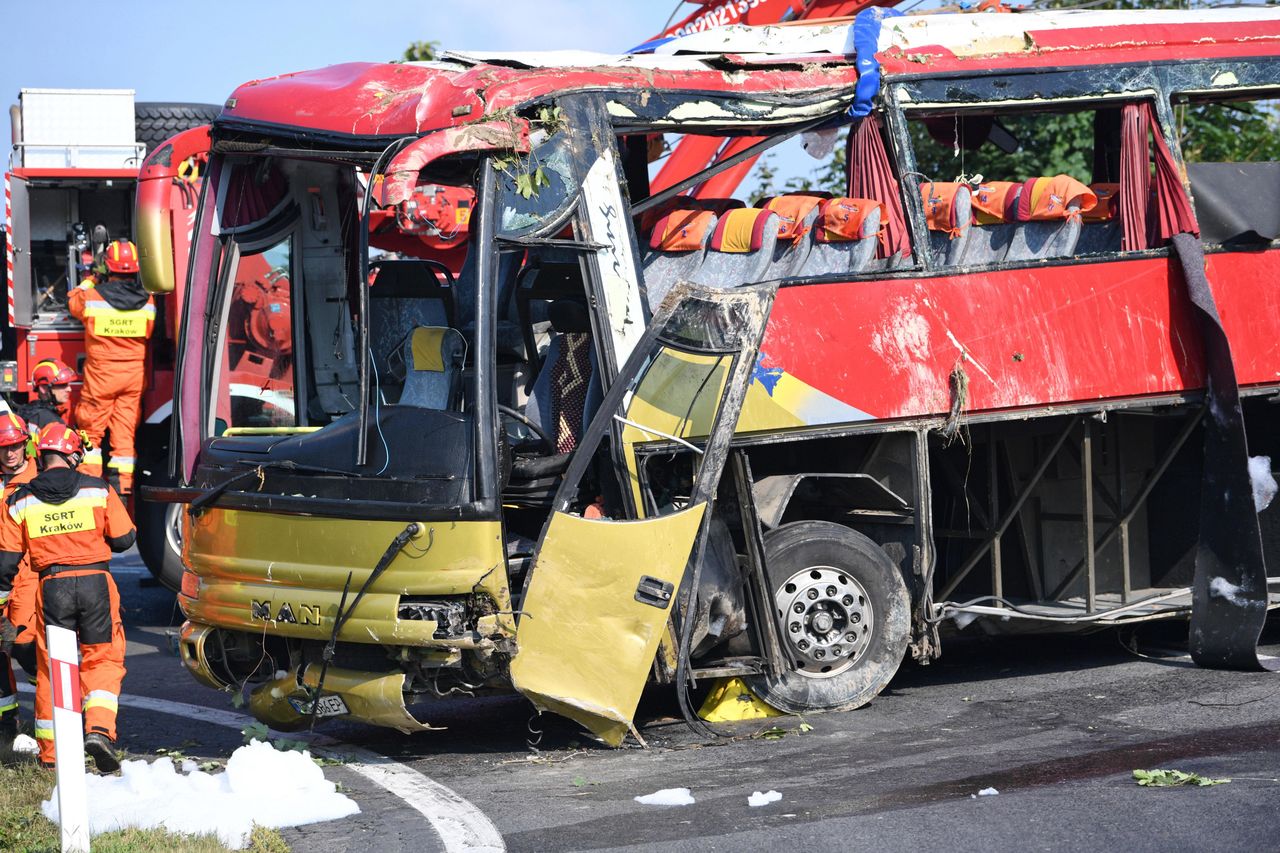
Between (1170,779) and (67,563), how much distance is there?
4975 millimetres

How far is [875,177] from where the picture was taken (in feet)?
26.6

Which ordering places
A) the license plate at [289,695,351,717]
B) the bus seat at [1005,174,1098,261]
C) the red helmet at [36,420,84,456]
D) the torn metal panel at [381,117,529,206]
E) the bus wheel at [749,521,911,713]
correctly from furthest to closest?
the bus seat at [1005,174,1098,261] → the bus wheel at [749,521,911,713] → the red helmet at [36,420,84,456] → the license plate at [289,695,351,717] → the torn metal panel at [381,117,529,206]

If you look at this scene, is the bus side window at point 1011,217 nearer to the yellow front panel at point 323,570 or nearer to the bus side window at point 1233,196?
the bus side window at point 1233,196

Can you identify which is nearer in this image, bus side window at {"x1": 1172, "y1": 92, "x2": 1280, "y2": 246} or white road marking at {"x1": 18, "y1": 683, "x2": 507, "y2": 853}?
white road marking at {"x1": 18, "y1": 683, "x2": 507, "y2": 853}

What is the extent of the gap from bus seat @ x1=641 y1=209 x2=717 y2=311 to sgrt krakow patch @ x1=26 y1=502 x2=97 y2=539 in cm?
298

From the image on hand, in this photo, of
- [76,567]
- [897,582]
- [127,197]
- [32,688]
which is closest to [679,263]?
[897,582]

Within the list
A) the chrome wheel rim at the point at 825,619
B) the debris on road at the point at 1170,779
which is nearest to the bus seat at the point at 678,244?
the chrome wheel rim at the point at 825,619

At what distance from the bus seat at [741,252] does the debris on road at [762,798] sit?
282 cm

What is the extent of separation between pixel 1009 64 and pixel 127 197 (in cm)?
720

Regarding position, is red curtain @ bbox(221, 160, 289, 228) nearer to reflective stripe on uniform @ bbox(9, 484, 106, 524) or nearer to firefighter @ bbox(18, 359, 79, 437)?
reflective stripe on uniform @ bbox(9, 484, 106, 524)

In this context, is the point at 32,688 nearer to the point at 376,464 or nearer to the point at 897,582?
the point at 376,464

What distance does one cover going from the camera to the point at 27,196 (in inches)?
468

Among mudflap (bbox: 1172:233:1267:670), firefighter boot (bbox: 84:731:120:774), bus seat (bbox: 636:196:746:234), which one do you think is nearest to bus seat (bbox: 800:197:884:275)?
bus seat (bbox: 636:196:746:234)

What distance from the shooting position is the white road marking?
5.73 meters
